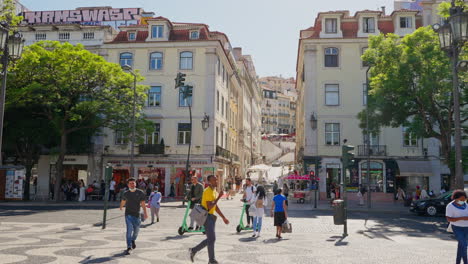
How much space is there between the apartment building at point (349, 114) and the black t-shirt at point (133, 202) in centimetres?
2466

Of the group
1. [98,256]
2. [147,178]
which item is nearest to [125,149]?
[147,178]

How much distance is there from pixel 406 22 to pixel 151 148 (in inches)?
921

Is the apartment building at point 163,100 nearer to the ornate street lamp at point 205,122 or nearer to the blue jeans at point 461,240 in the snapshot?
the ornate street lamp at point 205,122

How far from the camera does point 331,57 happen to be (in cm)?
3400

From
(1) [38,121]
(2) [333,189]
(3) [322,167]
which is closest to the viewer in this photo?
(1) [38,121]

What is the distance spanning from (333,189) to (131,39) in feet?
69.4

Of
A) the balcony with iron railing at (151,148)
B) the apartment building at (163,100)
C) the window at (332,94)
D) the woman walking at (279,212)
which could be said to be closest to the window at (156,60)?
the apartment building at (163,100)

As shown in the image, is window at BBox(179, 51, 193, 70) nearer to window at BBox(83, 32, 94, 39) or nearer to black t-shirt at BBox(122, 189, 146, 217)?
window at BBox(83, 32, 94, 39)

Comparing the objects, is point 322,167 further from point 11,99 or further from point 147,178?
point 11,99

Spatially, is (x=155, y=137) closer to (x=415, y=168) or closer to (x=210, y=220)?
(x=415, y=168)

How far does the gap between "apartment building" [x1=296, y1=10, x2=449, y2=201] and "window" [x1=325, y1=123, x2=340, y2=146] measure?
4cm

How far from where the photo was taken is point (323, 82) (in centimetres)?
3384

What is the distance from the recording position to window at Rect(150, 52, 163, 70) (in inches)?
1368

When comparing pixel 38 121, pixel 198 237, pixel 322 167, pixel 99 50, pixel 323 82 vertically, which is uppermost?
pixel 99 50
